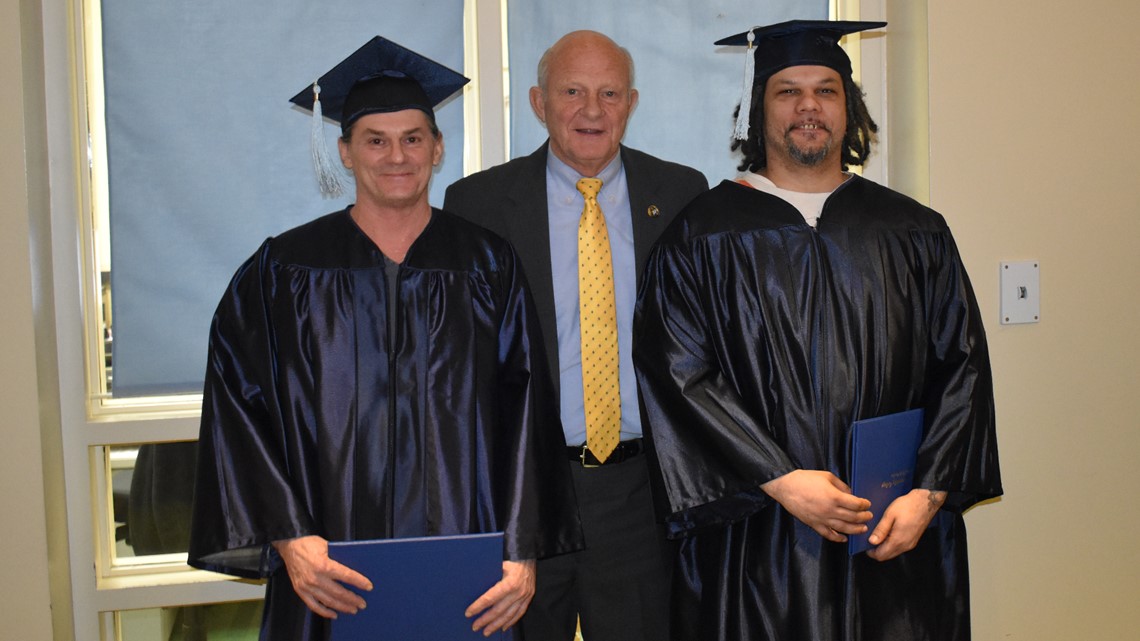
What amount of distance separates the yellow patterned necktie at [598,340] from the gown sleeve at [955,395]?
0.72 metres

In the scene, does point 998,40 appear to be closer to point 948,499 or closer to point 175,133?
point 948,499

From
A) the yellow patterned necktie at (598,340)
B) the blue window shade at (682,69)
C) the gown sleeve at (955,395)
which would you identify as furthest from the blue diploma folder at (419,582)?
the blue window shade at (682,69)

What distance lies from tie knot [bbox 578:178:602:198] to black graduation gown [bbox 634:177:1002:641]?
0.27 meters

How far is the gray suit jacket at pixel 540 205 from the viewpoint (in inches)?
89.4

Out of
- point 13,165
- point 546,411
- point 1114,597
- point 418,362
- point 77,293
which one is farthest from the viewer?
point 1114,597

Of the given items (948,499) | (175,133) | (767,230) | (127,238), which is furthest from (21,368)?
(948,499)

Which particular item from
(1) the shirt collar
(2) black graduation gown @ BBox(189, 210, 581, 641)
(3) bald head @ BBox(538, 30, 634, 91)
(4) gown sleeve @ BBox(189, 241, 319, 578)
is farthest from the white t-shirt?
(4) gown sleeve @ BBox(189, 241, 319, 578)

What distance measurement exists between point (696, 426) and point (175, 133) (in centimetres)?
176

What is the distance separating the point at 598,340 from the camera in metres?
2.24

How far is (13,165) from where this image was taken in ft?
7.75

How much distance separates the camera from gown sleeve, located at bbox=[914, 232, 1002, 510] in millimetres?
2000

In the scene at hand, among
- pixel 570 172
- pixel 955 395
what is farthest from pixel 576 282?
pixel 955 395

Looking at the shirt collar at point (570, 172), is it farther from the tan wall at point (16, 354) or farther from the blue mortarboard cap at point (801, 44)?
the tan wall at point (16, 354)

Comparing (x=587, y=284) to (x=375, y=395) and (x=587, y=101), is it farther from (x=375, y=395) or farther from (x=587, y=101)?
(x=375, y=395)
